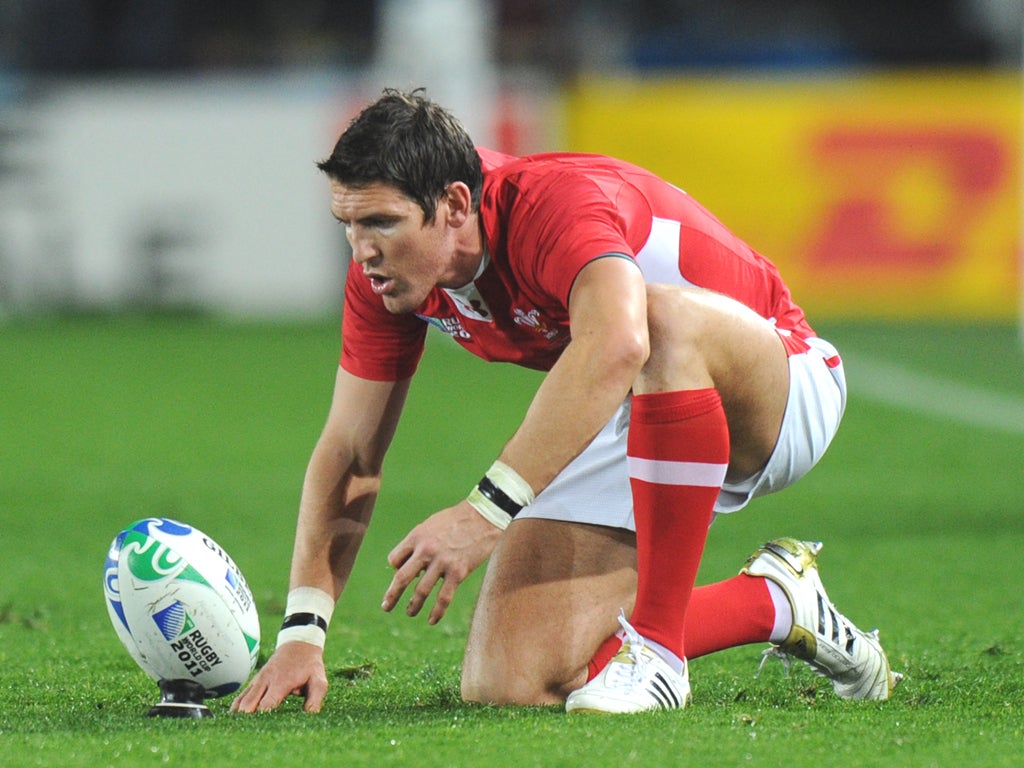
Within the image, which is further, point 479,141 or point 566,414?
point 479,141

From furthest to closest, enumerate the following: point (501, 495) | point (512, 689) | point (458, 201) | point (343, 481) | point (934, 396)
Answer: point (934, 396) → point (343, 481) → point (512, 689) → point (458, 201) → point (501, 495)

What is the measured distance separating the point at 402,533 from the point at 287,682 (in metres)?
2.90

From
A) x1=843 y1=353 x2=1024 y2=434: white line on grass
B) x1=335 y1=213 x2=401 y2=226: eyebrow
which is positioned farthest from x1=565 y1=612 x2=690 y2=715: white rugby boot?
x1=843 y1=353 x2=1024 y2=434: white line on grass

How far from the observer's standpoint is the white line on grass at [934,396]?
9.66 m

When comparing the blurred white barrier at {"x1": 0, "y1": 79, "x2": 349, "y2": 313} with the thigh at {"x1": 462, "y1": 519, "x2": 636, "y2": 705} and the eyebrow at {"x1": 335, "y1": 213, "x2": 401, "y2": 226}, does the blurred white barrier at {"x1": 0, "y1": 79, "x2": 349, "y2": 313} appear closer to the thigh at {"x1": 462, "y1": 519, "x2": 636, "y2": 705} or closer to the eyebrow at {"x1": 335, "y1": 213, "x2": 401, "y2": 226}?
the thigh at {"x1": 462, "y1": 519, "x2": 636, "y2": 705}

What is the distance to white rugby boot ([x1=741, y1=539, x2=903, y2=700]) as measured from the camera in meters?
3.71

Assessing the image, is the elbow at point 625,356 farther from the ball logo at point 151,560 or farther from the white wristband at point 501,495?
the ball logo at point 151,560

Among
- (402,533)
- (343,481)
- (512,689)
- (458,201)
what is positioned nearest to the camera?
(458,201)

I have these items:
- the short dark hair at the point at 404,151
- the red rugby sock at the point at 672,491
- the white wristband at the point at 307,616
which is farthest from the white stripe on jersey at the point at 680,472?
the white wristband at the point at 307,616

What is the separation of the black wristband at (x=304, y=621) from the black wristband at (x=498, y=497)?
29.8 inches

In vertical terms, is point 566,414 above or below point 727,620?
above

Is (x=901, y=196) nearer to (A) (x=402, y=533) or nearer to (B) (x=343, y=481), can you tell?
(A) (x=402, y=533)

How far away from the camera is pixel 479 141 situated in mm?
14953

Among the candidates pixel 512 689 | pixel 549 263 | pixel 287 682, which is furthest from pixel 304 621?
pixel 549 263
